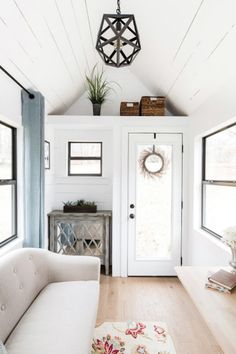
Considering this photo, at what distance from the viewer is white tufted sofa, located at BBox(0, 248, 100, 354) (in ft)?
4.61

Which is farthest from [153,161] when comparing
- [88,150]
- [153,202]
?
[88,150]

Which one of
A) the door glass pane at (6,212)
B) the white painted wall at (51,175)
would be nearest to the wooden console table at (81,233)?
the white painted wall at (51,175)

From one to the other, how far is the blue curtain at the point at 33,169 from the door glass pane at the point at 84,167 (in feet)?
3.89

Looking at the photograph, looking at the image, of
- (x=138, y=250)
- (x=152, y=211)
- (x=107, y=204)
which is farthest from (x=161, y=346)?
(x=107, y=204)

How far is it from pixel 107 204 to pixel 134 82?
1.88 meters

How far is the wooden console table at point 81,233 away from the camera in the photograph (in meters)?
3.42

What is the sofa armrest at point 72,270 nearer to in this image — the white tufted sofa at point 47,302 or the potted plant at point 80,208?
the white tufted sofa at point 47,302

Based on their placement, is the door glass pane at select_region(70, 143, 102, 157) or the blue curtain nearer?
the blue curtain

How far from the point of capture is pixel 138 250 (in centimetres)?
342

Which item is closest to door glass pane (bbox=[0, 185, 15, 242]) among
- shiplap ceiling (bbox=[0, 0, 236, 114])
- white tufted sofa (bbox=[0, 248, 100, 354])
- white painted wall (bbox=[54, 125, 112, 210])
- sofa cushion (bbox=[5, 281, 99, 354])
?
white tufted sofa (bbox=[0, 248, 100, 354])

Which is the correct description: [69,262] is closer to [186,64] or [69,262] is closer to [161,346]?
[161,346]

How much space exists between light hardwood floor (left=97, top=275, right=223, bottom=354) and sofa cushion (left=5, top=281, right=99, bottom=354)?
0.64 m

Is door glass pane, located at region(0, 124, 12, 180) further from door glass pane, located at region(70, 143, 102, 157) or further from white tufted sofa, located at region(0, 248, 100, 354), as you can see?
door glass pane, located at region(70, 143, 102, 157)

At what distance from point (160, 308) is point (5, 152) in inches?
91.0
